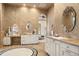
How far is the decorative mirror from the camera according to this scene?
2439mm

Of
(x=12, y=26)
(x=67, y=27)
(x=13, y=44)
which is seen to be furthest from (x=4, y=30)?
(x=67, y=27)

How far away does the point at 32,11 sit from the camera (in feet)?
8.21

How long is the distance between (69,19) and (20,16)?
3.53 feet

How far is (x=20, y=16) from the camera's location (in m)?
2.56

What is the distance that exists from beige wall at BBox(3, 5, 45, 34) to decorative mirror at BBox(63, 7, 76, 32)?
0.63 meters

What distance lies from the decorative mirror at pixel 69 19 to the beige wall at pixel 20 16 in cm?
63

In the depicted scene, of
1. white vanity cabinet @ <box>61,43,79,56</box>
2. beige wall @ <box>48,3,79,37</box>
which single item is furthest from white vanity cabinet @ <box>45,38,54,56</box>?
white vanity cabinet @ <box>61,43,79,56</box>

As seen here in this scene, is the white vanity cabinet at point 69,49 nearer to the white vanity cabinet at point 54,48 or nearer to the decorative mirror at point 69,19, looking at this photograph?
the white vanity cabinet at point 54,48

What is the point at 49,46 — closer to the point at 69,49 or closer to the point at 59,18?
the point at 59,18

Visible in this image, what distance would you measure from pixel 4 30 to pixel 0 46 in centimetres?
39

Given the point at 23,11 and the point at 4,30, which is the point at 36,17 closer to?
the point at 23,11

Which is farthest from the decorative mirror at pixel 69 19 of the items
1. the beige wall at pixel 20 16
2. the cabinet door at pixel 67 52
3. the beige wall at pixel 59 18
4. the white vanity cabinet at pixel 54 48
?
the cabinet door at pixel 67 52

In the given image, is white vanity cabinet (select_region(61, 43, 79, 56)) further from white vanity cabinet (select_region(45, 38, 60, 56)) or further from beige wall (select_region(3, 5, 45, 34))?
beige wall (select_region(3, 5, 45, 34))

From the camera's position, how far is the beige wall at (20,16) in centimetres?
249
